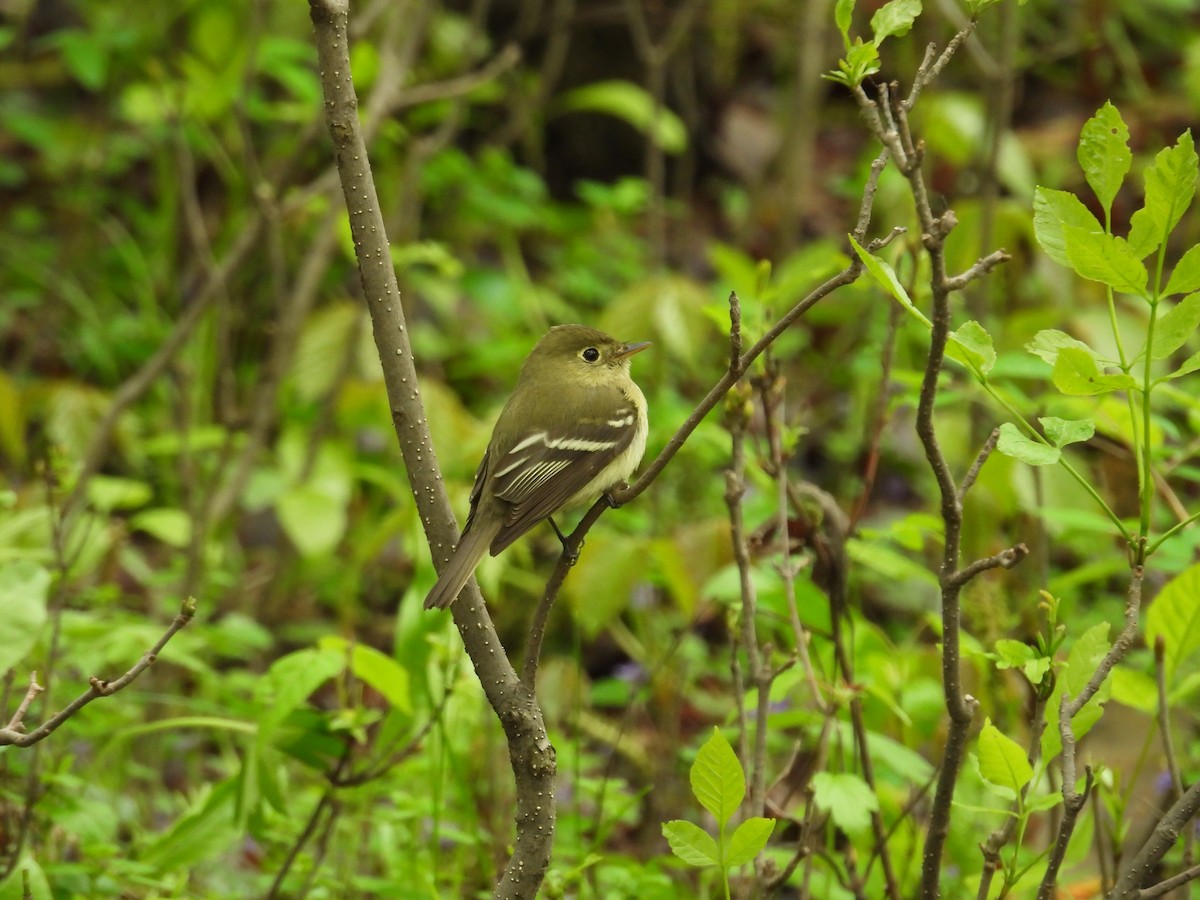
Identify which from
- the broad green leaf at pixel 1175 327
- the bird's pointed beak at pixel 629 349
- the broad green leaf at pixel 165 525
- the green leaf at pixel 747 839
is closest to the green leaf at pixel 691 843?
the green leaf at pixel 747 839

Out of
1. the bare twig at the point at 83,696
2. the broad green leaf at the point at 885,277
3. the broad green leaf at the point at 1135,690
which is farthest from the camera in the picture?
the broad green leaf at the point at 1135,690

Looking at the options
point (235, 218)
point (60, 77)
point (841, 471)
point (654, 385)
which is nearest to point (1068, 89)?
point (841, 471)

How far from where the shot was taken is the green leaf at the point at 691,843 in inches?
77.5

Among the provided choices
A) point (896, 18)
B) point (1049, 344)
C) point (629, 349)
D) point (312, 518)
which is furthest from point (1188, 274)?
point (312, 518)

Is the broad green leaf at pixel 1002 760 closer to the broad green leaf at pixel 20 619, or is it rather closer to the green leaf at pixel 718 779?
the green leaf at pixel 718 779

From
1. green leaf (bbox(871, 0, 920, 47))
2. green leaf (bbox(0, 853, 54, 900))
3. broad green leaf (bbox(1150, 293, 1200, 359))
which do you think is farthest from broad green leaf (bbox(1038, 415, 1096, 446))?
green leaf (bbox(0, 853, 54, 900))

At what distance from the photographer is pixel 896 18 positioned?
6.15 ft

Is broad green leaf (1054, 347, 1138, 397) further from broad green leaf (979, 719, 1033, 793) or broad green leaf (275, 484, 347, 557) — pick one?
broad green leaf (275, 484, 347, 557)

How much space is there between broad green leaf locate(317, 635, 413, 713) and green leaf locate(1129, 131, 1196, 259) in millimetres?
1732

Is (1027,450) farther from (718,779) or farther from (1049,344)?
(718,779)

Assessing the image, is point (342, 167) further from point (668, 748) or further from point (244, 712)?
point (668, 748)

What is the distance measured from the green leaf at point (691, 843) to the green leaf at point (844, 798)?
1.24 feet

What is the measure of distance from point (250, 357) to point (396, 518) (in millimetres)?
3475

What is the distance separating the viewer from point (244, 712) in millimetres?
3225
